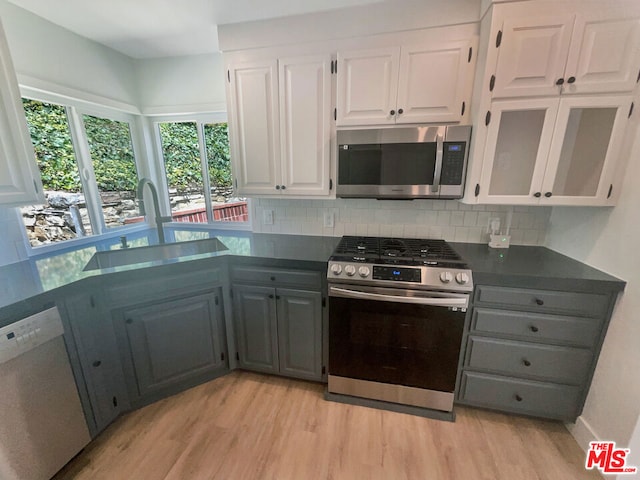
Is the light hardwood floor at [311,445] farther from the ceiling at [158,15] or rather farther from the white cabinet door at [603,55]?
the ceiling at [158,15]

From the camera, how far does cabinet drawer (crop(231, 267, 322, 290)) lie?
1.71m

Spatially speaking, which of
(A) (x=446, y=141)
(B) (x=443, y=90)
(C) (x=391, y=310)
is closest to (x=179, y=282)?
(C) (x=391, y=310)

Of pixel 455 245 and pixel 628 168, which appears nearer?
pixel 628 168

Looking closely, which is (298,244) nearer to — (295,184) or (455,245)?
(295,184)

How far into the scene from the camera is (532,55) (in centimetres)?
140

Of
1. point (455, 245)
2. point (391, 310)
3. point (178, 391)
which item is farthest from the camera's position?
point (455, 245)

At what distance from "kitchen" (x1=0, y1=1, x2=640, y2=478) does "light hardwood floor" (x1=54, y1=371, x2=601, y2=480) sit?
401 mm

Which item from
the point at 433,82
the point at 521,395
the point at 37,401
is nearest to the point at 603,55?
the point at 433,82

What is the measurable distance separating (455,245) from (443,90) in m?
1.08

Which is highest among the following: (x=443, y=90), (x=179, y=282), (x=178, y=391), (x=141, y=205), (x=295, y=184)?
(x=443, y=90)

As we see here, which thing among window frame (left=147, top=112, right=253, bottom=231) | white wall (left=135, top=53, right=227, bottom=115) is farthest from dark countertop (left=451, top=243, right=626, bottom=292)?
white wall (left=135, top=53, right=227, bottom=115)

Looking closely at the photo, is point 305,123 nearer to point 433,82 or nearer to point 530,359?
point 433,82

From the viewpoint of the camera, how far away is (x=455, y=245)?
2010mm

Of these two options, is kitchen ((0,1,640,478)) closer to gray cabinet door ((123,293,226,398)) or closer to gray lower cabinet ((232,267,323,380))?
gray lower cabinet ((232,267,323,380))
